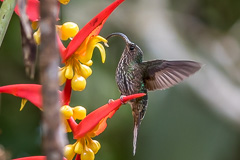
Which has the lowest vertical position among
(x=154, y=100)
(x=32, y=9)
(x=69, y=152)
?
(x=69, y=152)

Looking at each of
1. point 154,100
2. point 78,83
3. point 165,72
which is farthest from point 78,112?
point 154,100

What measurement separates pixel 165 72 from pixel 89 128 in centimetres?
53

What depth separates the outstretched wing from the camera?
1.16 meters

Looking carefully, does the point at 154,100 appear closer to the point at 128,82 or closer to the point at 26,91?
the point at 128,82

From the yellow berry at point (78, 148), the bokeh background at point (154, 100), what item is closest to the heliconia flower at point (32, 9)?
the yellow berry at point (78, 148)

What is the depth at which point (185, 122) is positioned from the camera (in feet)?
8.61

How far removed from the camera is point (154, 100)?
260 cm

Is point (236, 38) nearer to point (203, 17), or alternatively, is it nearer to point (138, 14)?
point (203, 17)

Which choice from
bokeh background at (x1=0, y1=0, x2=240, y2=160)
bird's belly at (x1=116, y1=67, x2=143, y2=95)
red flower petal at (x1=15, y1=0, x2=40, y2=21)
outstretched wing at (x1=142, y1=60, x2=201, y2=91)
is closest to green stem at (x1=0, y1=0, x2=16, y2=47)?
red flower petal at (x1=15, y1=0, x2=40, y2=21)

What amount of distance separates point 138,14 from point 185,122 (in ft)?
2.37

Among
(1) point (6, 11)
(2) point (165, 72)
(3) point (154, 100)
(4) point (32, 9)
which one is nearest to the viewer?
(1) point (6, 11)

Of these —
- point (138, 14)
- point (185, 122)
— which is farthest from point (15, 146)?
point (138, 14)

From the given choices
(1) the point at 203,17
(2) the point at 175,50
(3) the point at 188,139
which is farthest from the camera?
(1) the point at 203,17

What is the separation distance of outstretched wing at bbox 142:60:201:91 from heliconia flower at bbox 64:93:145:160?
1.16 feet
